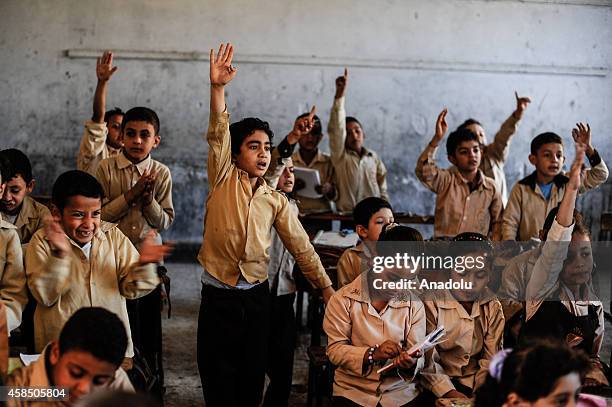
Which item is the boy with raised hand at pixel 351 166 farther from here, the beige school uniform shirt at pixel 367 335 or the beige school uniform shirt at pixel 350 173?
the beige school uniform shirt at pixel 367 335

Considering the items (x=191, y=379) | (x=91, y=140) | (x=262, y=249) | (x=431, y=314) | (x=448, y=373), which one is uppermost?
(x=91, y=140)

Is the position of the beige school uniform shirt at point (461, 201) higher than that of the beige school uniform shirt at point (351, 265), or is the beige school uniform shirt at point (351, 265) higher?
the beige school uniform shirt at point (461, 201)

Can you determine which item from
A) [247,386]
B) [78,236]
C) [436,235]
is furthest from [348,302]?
[436,235]

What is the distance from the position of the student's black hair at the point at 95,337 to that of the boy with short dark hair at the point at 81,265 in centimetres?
55

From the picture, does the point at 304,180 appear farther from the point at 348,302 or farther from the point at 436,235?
the point at 348,302

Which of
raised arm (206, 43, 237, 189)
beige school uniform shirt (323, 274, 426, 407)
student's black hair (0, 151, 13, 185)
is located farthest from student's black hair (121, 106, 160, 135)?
beige school uniform shirt (323, 274, 426, 407)

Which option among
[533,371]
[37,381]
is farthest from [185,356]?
[533,371]

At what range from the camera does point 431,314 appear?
3084mm

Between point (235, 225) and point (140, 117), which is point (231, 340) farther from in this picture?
point (140, 117)

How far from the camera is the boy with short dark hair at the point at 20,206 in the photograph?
3.59 m

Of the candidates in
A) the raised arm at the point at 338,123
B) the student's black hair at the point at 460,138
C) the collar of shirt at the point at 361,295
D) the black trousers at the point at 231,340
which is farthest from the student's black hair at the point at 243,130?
the raised arm at the point at 338,123

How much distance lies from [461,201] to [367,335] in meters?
2.12

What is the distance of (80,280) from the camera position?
2.81m

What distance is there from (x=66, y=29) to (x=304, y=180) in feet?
9.56
